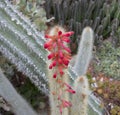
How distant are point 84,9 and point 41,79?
1.47 m

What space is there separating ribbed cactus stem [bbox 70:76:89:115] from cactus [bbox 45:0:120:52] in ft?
5.43

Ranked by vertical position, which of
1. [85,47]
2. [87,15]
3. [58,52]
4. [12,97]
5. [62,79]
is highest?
[58,52]

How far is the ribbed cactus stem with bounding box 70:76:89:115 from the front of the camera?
2.02 metres

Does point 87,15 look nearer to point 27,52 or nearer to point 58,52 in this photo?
point 27,52

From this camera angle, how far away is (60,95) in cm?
199

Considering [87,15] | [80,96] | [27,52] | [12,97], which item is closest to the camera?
[80,96]

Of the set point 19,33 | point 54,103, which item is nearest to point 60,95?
point 54,103

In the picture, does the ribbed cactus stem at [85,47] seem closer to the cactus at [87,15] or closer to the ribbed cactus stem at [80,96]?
A: the ribbed cactus stem at [80,96]

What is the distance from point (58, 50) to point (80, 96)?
0.37 m

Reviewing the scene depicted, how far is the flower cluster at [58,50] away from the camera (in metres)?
1.81

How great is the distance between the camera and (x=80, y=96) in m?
2.07

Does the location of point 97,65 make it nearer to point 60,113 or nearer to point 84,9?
point 84,9

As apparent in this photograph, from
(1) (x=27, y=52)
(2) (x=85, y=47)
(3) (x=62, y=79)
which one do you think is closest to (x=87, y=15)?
(1) (x=27, y=52)

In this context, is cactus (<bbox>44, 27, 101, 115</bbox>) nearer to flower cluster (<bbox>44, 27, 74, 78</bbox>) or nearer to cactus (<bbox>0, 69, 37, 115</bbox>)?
flower cluster (<bbox>44, 27, 74, 78</bbox>)
